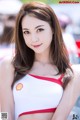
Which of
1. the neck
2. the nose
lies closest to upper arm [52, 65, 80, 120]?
the neck

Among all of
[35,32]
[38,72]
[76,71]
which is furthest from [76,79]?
[35,32]

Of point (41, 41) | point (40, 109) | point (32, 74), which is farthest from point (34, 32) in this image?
point (40, 109)

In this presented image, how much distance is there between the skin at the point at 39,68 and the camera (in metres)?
1.18

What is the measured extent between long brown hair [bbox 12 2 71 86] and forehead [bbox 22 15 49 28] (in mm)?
13

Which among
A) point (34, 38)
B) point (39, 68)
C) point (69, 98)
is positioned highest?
point (34, 38)

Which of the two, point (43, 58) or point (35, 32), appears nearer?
point (35, 32)

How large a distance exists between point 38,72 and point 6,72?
0.15 meters

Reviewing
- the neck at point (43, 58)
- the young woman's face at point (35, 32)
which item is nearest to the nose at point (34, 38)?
the young woman's face at point (35, 32)

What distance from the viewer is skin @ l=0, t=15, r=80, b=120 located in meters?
1.18

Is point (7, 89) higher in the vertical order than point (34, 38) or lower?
lower

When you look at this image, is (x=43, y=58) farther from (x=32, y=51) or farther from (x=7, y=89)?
(x=7, y=89)

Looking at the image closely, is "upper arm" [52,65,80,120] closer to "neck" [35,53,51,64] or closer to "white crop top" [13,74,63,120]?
"white crop top" [13,74,63,120]

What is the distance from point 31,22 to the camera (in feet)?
3.84

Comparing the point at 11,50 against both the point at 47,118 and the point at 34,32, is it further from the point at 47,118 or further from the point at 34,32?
the point at 47,118
